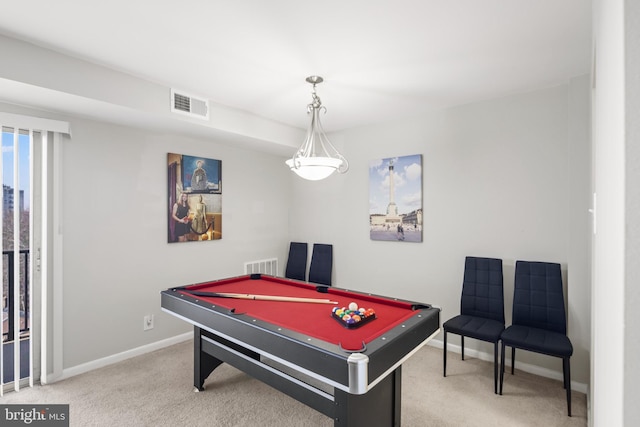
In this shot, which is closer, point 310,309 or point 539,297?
point 310,309

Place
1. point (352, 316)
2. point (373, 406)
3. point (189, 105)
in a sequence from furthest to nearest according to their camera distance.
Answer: point (189, 105)
point (352, 316)
point (373, 406)

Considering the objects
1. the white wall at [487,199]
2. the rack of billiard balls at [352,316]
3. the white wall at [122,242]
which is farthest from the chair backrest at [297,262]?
the rack of billiard balls at [352,316]

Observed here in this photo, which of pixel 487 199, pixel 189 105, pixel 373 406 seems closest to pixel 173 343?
pixel 189 105

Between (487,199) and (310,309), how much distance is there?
7.07ft

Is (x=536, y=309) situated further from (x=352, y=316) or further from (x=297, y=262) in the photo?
(x=297, y=262)

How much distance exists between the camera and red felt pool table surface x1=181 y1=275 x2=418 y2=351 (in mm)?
1843

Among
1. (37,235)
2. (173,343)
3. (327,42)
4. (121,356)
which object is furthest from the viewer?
(173,343)

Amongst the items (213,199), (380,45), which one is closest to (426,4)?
(380,45)

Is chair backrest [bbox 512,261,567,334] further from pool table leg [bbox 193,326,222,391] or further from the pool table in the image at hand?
pool table leg [bbox 193,326,222,391]

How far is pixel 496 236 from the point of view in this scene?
10.6 ft

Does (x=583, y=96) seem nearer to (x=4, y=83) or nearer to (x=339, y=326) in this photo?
(x=339, y=326)

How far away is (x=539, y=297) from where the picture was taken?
283 centimetres

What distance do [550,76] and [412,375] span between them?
2846 mm

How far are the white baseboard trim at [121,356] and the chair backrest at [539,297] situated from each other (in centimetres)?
349
